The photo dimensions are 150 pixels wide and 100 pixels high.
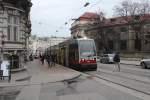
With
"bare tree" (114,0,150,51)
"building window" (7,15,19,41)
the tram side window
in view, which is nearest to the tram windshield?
the tram side window

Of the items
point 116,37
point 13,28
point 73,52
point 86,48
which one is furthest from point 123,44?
point 13,28

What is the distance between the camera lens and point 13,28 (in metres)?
29.7

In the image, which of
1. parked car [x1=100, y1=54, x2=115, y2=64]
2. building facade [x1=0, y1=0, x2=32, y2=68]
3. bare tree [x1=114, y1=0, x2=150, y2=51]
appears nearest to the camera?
building facade [x1=0, y1=0, x2=32, y2=68]

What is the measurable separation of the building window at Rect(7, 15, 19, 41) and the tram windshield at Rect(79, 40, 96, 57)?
6482 millimetres

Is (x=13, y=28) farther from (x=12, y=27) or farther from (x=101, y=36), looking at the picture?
(x=101, y=36)

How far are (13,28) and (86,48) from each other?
24.7ft

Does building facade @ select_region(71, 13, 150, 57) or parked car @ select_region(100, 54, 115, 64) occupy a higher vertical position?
building facade @ select_region(71, 13, 150, 57)

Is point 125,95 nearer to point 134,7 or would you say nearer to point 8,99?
point 8,99

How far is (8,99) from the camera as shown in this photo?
13.9 meters

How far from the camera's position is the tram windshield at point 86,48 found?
33.2 metres

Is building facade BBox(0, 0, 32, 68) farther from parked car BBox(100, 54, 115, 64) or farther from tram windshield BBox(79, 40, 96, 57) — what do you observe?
parked car BBox(100, 54, 115, 64)

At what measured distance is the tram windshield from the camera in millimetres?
33188

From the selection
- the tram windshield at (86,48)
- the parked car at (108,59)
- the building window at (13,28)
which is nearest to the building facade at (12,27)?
the building window at (13,28)

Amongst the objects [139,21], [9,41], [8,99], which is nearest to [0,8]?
[9,41]
